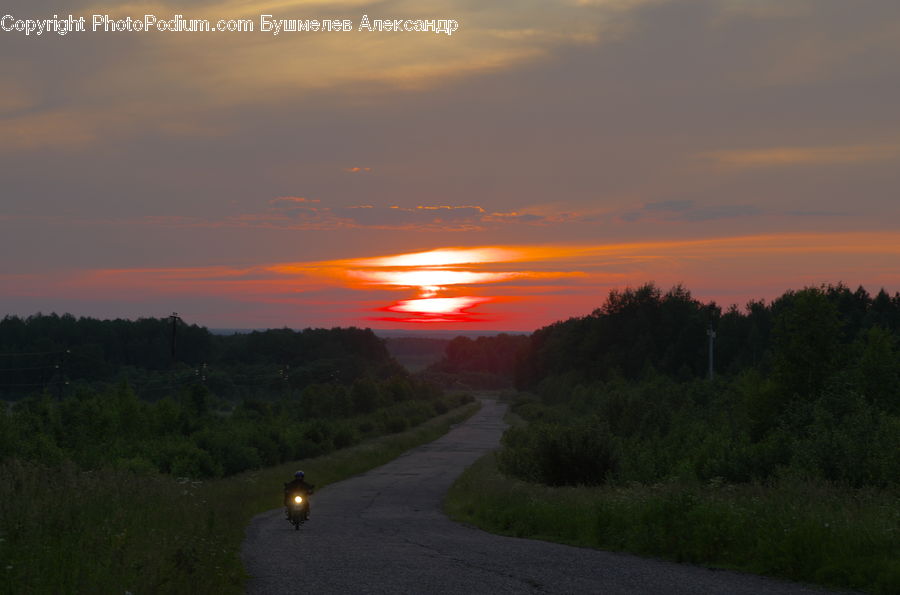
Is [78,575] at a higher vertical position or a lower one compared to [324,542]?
higher

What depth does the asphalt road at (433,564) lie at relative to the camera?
1365 centimetres

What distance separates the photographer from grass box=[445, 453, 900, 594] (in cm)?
1416

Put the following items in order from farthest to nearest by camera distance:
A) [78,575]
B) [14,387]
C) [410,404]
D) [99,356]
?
[99,356], [14,387], [410,404], [78,575]

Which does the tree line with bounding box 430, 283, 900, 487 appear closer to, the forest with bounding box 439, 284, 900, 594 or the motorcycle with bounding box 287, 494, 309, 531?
the forest with bounding box 439, 284, 900, 594

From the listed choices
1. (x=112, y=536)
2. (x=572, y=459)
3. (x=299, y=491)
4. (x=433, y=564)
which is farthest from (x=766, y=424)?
(x=112, y=536)

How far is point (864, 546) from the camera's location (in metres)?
14.3

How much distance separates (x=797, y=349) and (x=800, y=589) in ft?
122

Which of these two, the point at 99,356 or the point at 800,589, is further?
the point at 99,356

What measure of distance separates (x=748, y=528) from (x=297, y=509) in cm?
1201

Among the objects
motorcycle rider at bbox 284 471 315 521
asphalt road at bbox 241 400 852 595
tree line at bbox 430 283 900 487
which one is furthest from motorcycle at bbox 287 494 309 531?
tree line at bbox 430 283 900 487

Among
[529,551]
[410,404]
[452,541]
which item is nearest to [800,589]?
[529,551]

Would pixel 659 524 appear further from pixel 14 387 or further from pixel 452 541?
pixel 14 387

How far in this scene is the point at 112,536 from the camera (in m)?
13.1

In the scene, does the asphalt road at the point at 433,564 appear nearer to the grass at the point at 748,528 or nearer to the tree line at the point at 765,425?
the grass at the point at 748,528
